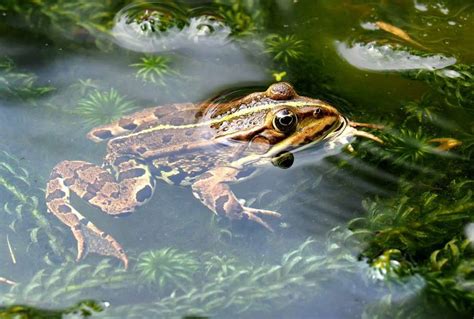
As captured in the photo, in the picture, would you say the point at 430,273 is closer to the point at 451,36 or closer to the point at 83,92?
the point at 451,36

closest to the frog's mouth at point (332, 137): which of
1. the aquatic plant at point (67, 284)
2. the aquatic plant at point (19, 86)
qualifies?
the aquatic plant at point (67, 284)

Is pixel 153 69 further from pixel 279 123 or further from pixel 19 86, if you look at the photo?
pixel 279 123

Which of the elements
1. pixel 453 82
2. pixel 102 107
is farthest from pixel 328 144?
pixel 102 107

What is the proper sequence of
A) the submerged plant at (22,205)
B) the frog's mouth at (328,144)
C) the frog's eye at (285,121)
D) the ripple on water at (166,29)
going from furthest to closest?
the ripple on water at (166,29) < the frog's mouth at (328,144) < the frog's eye at (285,121) < the submerged plant at (22,205)

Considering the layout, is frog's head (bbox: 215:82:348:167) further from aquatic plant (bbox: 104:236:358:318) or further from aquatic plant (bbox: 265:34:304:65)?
aquatic plant (bbox: 104:236:358:318)

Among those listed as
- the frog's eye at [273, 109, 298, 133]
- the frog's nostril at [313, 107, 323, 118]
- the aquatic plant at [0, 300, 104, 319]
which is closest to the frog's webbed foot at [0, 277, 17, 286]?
the aquatic plant at [0, 300, 104, 319]

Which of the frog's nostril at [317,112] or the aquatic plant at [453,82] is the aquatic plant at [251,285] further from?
the aquatic plant at [453,82]
